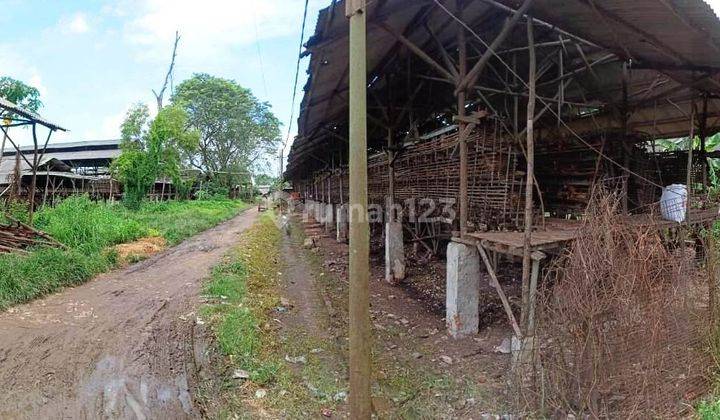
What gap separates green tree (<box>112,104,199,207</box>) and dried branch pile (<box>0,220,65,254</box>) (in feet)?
40.1

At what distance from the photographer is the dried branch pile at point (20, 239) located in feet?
27.3

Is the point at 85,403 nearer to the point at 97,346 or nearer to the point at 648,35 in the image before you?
the point at 97,346

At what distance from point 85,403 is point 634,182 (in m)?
8.57

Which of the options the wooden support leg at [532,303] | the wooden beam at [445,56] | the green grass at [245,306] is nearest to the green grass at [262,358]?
the green grass at [245,306]

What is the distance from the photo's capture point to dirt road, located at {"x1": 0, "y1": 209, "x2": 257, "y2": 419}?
12.2 feet

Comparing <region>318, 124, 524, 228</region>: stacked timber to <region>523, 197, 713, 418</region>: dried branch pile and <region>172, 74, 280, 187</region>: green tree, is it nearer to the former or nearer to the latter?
<region>523, 197, 713, 418</region>: dried branch pile

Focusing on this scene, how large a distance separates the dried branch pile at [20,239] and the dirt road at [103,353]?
1.81 metres

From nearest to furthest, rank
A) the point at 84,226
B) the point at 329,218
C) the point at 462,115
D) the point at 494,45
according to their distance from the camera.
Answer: the point at 494,45 < the point at 462,115 < the point at 84,226 < the point at 329,218

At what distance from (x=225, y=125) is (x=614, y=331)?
37.5 metres

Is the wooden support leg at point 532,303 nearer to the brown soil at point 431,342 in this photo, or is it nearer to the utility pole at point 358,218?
the brown soil at point 431,342

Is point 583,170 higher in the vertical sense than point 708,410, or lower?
higher

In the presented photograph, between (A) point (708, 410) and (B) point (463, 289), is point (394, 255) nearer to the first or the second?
(B) point (463, 289)

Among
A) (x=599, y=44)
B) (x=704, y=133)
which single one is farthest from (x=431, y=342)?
(x=704, y=133)

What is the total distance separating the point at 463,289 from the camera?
5555mm
